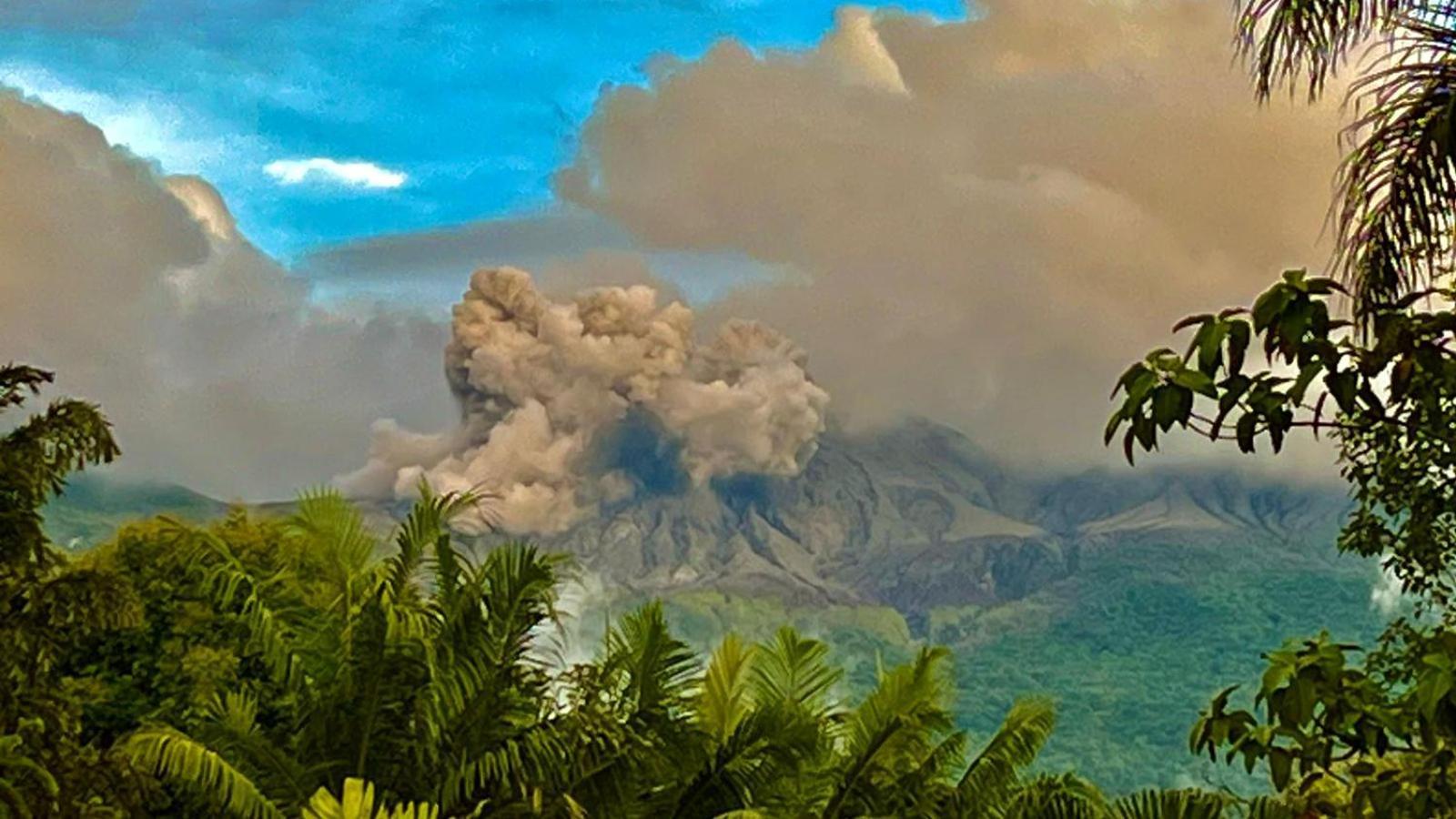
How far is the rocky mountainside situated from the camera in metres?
167

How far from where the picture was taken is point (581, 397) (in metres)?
136

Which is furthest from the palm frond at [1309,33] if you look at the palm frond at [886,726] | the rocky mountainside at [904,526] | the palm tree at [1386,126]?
the rocky mountainside at [904,526]

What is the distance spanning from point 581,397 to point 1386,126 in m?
134

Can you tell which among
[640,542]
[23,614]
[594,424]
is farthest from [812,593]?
[23,614]

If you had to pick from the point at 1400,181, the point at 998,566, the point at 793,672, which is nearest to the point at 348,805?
the point at 1400,181

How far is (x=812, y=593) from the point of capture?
164 meters

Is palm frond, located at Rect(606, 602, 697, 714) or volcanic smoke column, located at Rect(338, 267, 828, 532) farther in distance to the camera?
volcanic smoke column, located at Rect(338, 267, 828, 532)

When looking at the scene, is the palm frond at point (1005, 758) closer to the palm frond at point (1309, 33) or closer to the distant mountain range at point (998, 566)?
the palm frond at point (1309, 33)

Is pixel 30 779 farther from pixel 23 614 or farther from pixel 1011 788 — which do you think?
pixel 1011 788

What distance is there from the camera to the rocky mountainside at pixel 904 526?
166750 millimetres

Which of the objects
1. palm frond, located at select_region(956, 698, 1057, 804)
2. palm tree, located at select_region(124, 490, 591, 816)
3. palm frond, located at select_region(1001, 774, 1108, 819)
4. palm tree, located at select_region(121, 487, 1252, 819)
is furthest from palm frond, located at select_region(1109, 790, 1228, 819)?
palm tree, located at select_region(124, 490, 591, 816)

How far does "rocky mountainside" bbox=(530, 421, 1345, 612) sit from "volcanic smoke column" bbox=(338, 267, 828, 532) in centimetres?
515

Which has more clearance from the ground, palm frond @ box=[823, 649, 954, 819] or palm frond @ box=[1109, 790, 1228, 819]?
palm frond @ box=[823, 649, 954, 819]

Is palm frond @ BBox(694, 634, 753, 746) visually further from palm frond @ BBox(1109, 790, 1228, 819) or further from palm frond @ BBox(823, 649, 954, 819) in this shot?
palm frond @ BBox(1109, 790, 1228, 819)
